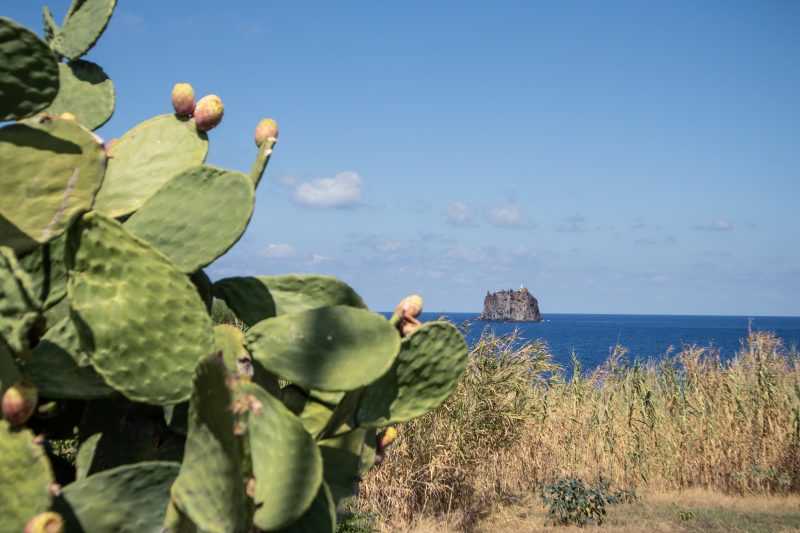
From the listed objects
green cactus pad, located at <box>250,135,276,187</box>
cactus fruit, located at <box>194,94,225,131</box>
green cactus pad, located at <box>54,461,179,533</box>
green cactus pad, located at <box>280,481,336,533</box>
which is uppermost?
cactus fruit, located at <box>194,94,225,131</box>

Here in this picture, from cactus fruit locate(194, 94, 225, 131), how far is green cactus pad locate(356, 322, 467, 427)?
0.48 metres

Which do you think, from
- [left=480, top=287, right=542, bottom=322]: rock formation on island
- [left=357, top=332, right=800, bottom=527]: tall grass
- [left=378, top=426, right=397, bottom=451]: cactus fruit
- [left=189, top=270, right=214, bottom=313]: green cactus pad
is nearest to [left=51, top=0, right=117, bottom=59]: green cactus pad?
[left=189, top=270, right=214, bottom=313]: green cactus pad

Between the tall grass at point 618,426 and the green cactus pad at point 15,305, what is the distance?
24.7 ft

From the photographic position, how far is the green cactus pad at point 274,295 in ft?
3.85

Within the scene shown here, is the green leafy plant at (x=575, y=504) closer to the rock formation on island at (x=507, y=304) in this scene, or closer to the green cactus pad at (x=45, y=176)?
the green cactus pad at (x=45, y=176)

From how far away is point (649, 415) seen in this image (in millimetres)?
10008

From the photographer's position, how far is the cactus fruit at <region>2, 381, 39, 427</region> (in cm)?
79

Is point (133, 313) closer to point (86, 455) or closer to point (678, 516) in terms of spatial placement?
point (86, 455)

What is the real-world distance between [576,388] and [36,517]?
1012 centimetres

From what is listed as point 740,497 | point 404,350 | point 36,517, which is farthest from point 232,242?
point 740,497

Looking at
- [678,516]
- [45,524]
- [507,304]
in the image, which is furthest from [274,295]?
[507,304]

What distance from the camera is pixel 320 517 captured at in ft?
3.31

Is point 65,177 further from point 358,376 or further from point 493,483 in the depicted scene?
point 493,483

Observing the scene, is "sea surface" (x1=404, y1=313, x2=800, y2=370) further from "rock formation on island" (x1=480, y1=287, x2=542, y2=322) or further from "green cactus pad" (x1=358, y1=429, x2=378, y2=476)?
"rock formation on island" (x1=480, y1=287, x2=542, y2=322)
